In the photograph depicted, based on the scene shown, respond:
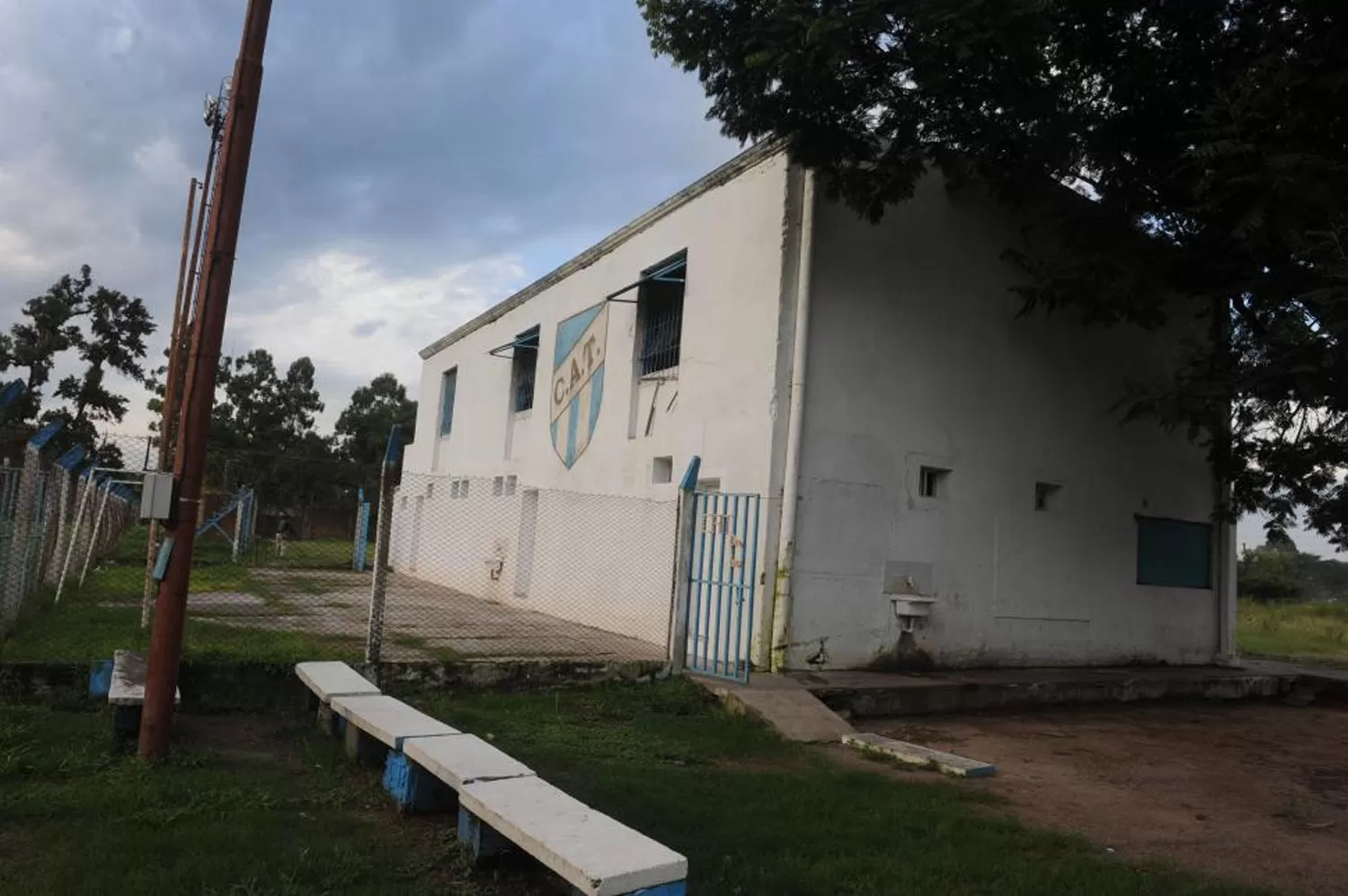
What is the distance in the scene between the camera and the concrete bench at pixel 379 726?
16.5 ft

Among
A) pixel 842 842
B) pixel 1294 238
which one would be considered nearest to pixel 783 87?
pixel 1294 238

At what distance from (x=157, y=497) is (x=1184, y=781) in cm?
706

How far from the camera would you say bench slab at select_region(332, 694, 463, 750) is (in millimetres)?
5008

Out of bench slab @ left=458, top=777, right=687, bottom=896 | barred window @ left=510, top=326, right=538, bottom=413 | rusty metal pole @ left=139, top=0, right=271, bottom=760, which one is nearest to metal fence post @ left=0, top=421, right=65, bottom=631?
rusty metal pole @ left=139, top=0, right=271, bottom=760

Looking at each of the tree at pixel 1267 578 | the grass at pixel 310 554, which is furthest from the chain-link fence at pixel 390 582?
the tree at pixel 1267 578

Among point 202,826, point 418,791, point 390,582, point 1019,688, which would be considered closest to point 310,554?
point 390,582

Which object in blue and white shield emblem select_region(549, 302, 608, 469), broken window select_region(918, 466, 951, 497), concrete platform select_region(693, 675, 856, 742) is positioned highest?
blue and white shield emblem select_region(549, 302, 608, 469)

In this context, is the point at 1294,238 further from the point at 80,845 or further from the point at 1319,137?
the point at 80,845

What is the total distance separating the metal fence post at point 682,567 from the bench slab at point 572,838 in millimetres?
4539

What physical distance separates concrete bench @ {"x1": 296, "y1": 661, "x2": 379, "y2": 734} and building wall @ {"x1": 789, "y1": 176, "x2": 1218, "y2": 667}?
15.0 ft

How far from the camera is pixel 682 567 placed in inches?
349

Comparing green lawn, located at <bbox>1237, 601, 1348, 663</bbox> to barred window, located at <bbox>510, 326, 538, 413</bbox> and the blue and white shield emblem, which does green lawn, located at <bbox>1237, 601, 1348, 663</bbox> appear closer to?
the blue and white shield emblem

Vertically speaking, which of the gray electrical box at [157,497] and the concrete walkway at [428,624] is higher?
the gray electrical box at [157,497]

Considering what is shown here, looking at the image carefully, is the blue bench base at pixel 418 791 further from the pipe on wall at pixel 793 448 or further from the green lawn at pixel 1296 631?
the green lawn at pixel 1296 631
